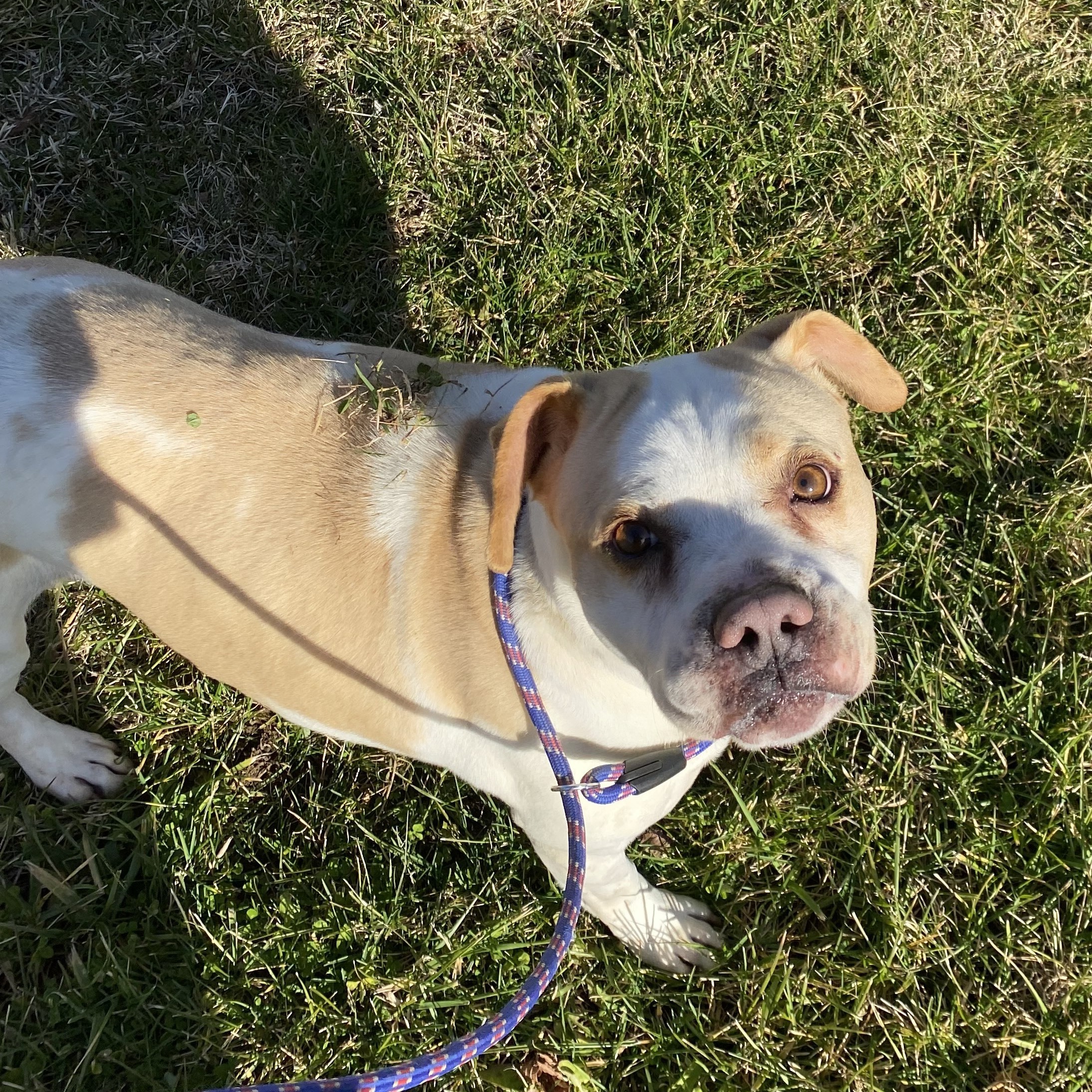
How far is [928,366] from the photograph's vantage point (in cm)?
467

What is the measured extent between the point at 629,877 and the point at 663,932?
42 cm

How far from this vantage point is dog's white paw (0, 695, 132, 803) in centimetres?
444

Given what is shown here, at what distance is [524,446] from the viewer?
106 inches

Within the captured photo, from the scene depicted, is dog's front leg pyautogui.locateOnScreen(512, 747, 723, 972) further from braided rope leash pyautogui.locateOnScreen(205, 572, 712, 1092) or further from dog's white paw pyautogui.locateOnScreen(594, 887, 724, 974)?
braided rope leash pyautogui.locateOnScreen(205, 572, 712, 1092)

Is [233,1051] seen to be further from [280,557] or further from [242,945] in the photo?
[280,557]

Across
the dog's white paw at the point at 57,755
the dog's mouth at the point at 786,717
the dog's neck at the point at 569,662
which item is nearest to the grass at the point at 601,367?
the dog's white paw at the point at 57,755

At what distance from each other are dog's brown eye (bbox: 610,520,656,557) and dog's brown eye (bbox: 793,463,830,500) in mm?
450

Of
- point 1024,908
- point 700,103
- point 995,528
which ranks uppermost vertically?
point 700,103

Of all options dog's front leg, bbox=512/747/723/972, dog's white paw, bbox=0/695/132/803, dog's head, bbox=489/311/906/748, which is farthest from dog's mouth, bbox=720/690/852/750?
dog's white paw, bbox=0/695/132/803

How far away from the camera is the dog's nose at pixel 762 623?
7.38ft

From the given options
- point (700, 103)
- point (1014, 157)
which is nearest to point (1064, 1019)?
point (1014, 157)

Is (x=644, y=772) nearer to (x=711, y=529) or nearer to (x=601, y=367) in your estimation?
(x=711, y=529)

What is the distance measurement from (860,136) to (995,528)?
7.67ft

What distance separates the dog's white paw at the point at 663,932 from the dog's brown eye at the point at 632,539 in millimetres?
1959
